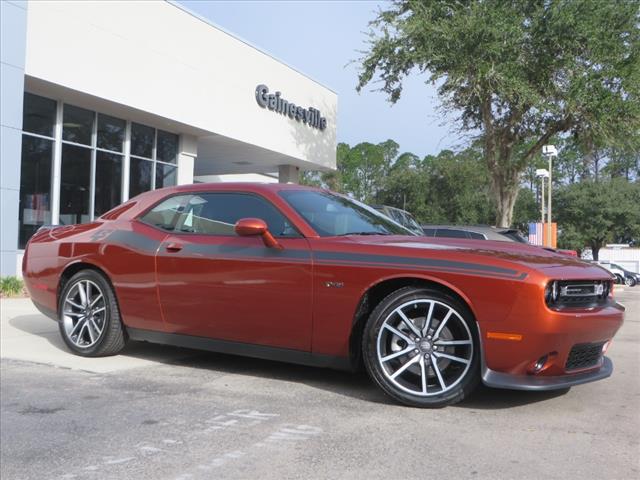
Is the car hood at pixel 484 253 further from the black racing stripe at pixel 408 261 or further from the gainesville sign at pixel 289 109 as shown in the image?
the gainesville sign at pixel 289 109

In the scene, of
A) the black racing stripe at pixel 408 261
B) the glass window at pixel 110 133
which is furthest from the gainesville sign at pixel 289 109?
the black racing stripe at pixel 408 261

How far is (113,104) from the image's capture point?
16.3 meters

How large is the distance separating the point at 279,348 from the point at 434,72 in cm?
1644

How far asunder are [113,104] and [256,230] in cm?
1340

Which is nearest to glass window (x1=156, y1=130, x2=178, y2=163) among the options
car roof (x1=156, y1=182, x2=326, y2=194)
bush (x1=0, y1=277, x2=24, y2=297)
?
bush (x1=0, y1=277, x2=24, y2=297)

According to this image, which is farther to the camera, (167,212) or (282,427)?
(167,212)

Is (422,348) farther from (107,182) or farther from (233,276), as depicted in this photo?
(107,182)

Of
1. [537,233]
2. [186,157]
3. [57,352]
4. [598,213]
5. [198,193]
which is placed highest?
[598,213]

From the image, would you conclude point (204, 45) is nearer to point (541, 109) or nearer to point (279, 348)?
point (541, 109)

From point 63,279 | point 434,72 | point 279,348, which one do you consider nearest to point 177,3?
point 434,72

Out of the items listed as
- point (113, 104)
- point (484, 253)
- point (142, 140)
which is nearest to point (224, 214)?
point (484, 253)

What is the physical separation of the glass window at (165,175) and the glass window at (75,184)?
120 inches

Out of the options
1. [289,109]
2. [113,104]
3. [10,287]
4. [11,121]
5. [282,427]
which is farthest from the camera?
[289,109]

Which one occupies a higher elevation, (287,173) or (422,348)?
(287,173)
